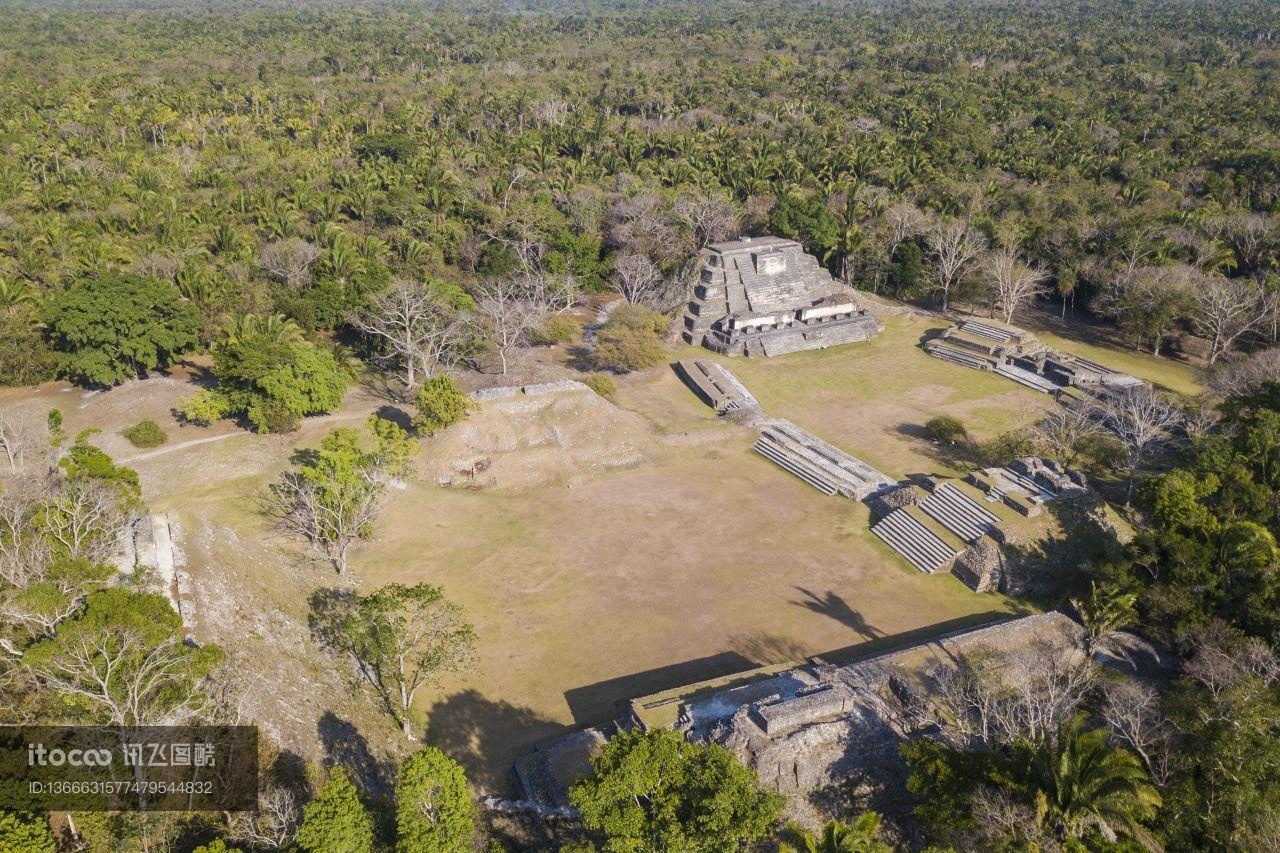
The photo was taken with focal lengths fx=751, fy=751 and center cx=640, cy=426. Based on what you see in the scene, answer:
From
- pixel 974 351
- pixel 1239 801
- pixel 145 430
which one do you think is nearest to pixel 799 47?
pixel 974 351

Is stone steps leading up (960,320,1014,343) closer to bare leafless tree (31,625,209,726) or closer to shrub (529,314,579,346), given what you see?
shrub (529,314,579,346)

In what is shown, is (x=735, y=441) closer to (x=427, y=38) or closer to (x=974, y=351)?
(x=974, y=351)

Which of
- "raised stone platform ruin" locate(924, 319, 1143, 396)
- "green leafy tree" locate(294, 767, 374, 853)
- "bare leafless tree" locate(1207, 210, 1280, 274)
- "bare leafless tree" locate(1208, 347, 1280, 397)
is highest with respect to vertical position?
"bare leafless tree" locate(1207, 210, 1280, 274)

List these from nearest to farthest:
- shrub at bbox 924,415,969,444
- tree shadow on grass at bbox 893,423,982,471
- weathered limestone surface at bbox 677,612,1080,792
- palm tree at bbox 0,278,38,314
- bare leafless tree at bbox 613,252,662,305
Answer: weathered limestone surface at bbox 677,612,1080,792 < tree shadow on grass at bbox 893,423,982,471 < shrub at bbox 924,415,969,444 < palm tree at bbox 0,278,38,314 < bare leafless tree at bbox 613,252,662,305

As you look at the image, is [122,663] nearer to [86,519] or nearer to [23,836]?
[23,836]

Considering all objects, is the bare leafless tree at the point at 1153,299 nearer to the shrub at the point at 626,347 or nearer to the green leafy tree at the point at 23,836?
the shrub at the point at 626,347

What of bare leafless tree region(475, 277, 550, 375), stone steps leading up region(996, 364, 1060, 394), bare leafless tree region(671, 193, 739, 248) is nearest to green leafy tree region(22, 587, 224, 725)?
bare leafless tree region(475, 277, 550, 375)

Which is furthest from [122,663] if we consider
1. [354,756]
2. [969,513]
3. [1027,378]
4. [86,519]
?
[1027,378]
